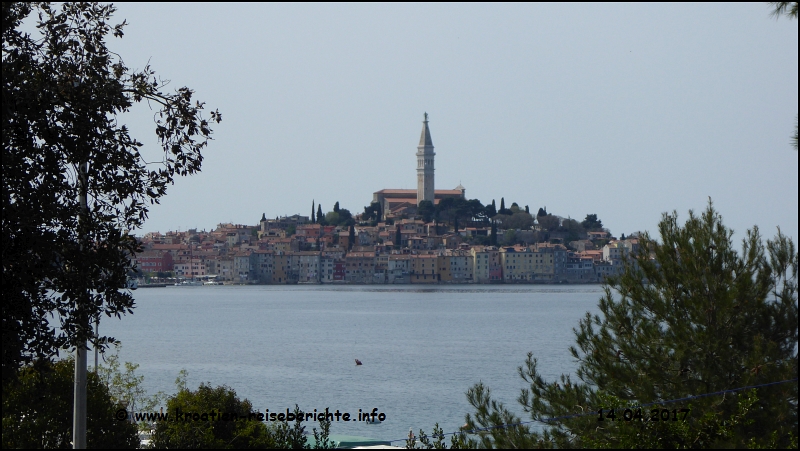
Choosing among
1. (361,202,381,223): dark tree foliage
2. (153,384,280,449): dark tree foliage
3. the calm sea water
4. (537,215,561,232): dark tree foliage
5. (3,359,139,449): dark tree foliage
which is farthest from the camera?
(361,202,381,223): dark tree foliage

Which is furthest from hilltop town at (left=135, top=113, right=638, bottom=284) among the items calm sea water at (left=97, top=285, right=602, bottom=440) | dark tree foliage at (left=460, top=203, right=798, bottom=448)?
dark tree foliage at (left=460, top=203, right=798, bottom=448)

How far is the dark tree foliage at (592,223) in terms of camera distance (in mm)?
148875

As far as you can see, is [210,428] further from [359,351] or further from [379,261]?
[379,261]

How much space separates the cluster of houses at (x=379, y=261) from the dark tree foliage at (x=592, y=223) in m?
14.0

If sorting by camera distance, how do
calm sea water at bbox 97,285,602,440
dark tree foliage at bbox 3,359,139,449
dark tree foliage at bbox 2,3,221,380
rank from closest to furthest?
dark tree foliage at bbox 2,3,221,380 < dark tree foliage at bbox 3,359,139,449 < calm sea water at bbox 97,285,602,440

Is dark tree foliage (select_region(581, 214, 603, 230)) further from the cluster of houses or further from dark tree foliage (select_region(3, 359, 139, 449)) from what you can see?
dark tree foliage (select_region(3, 359, 139, 449))

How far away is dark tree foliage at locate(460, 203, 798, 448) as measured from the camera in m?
6.25

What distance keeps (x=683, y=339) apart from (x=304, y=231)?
132 m

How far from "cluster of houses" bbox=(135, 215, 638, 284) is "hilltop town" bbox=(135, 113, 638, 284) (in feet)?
0.45

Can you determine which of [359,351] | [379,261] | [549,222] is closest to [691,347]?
[359,351]

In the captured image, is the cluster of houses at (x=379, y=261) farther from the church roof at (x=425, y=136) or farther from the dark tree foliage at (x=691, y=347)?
the dark tree foliage at (x=691, y=347)

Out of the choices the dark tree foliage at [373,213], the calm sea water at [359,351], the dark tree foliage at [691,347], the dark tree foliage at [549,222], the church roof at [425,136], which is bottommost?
the calm sea water at [359,351]

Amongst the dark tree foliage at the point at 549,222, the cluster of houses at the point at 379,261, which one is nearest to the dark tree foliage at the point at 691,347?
the cluster of houses at the point at 379,261

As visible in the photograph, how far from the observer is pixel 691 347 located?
23.8ft
